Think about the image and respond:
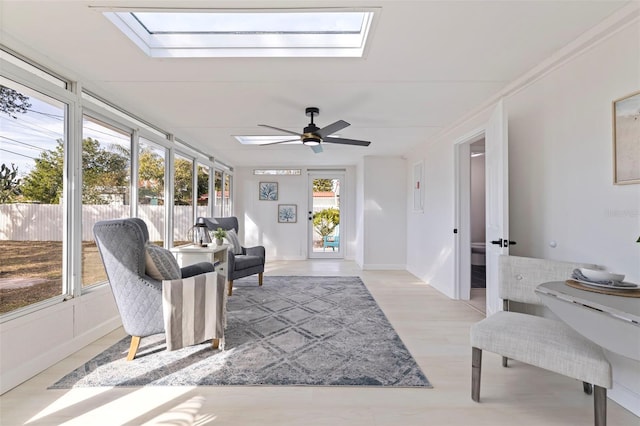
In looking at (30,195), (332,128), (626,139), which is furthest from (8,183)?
(626,139)

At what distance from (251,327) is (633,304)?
2723 millimetres

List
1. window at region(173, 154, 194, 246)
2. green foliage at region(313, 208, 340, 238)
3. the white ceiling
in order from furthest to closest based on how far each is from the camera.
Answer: green foliage at region(313, 208, 340, 238) < window at region(173, 154, 194, 246) < the white ceiling

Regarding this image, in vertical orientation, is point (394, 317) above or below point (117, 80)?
below

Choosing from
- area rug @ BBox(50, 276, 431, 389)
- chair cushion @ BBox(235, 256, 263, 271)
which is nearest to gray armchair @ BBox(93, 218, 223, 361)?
area rug @ BBox(50, 276, 431, 389)

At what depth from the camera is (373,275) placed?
5.38 metres

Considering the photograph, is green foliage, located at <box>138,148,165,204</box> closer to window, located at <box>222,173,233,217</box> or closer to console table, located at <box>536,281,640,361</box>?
window, located at <box>222,173,233,217</box>

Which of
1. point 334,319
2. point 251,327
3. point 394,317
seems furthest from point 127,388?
point 394,317

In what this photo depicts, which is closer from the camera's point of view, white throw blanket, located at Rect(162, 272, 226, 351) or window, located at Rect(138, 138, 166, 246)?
white throw blanket, located at Rect(162, 272, 226, 351)

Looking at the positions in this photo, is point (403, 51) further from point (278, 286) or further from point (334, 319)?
point (278, 286)

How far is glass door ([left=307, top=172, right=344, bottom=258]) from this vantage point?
282 inches

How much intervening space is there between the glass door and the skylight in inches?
197

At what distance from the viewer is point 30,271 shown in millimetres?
2201

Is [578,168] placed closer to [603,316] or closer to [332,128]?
[603,316]

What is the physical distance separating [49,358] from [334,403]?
2.11 metres
